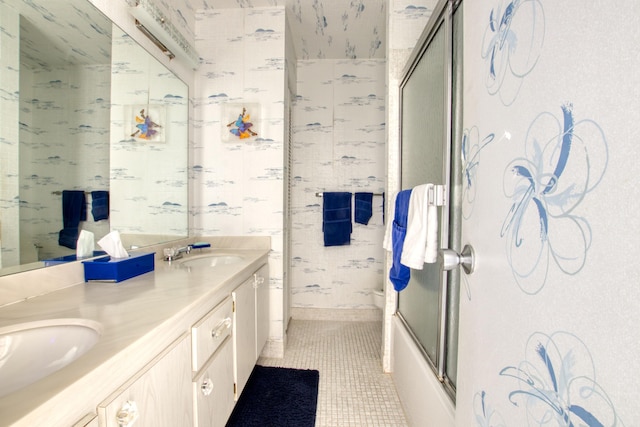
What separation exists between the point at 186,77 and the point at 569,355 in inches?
91.8

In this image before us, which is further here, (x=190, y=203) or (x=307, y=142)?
(x=307, y=142)

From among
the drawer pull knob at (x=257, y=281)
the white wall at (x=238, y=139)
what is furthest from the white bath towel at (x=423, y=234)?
the white wall at (x=238, y=139)

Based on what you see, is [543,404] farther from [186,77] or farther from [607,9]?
[186,77]

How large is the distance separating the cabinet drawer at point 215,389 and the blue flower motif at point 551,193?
3.35ft

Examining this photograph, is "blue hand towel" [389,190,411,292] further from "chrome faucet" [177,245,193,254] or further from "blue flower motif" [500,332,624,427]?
"chrome faucet" [177,245,193,254]

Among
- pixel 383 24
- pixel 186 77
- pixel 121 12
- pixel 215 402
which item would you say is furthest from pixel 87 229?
pixel 383 24

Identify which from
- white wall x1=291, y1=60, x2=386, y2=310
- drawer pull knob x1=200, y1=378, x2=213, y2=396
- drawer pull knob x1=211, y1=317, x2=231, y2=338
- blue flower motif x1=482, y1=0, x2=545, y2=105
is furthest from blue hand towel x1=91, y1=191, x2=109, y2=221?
white wall x1=291, y1=60, x2=386, y2=310

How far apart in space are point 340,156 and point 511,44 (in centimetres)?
233

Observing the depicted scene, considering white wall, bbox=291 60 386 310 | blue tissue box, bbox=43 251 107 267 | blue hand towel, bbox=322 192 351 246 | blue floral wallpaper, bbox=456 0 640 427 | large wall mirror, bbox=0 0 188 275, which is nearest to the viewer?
blue floral wallpaper, bbox=456 0 640 427

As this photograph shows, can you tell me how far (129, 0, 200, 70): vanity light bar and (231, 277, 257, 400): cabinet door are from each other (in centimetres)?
145

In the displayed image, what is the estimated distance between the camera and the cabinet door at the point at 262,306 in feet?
5.60

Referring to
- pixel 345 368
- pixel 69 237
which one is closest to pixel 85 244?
pixel 69 237

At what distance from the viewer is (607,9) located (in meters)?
0.30

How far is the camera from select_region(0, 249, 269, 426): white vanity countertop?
424 millimetres
